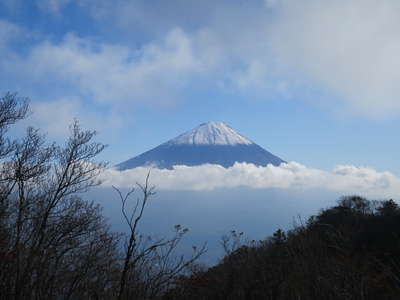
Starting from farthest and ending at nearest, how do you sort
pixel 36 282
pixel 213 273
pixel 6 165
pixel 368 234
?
1. pixel 368 234
2. pixel 213 273
3. pixel 6 165
4. pixel 36 282

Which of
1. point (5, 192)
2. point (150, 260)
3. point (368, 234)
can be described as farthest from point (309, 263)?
point (368, 234)

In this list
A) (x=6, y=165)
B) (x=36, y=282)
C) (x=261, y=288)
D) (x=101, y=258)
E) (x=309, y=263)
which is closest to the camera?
(x=36, y=282)

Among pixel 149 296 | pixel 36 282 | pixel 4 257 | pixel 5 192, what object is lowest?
pixel 149 296

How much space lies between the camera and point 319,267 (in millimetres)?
7055

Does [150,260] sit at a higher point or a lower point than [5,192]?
lower

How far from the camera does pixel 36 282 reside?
3520 mm

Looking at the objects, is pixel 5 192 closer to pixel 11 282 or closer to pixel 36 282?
pixel 11 282

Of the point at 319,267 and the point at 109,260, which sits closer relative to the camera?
the point at 109,260

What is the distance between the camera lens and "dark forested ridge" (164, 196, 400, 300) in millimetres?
→ 5945

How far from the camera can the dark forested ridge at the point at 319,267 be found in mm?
5945

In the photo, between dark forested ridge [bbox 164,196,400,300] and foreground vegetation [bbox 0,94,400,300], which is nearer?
foreground vegetation [bbox 0,94,400,300]

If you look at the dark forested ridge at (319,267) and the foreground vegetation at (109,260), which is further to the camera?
the dark forested ridge at (319,267)

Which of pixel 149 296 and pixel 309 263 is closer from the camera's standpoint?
pixel 149 296

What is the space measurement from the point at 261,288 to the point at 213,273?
122 inches
